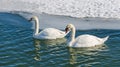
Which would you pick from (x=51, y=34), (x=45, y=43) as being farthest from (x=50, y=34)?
(x=45, y=43)

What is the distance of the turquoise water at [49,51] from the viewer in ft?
35.4

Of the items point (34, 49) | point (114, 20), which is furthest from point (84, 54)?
point (114, 20)

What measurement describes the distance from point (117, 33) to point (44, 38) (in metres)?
2.81

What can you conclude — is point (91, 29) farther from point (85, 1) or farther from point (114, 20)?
point (85, 1)

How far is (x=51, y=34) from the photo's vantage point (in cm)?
1319

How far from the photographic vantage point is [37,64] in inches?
421

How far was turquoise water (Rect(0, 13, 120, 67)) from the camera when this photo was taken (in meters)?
10.8

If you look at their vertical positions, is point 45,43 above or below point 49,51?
above

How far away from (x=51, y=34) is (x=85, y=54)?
2047 mm

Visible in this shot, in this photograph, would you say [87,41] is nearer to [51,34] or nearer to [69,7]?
[51,34]

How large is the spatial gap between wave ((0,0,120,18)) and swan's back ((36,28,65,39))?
7.94 feet

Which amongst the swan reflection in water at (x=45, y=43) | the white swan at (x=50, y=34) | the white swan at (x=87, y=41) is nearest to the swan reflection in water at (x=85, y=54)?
the white swan at (x=87, y=41)

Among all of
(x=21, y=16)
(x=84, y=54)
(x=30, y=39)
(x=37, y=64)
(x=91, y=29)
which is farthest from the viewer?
(x=21, y=16)

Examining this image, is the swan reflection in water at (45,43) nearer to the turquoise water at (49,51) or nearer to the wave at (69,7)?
the turquoise water at (49,51)
